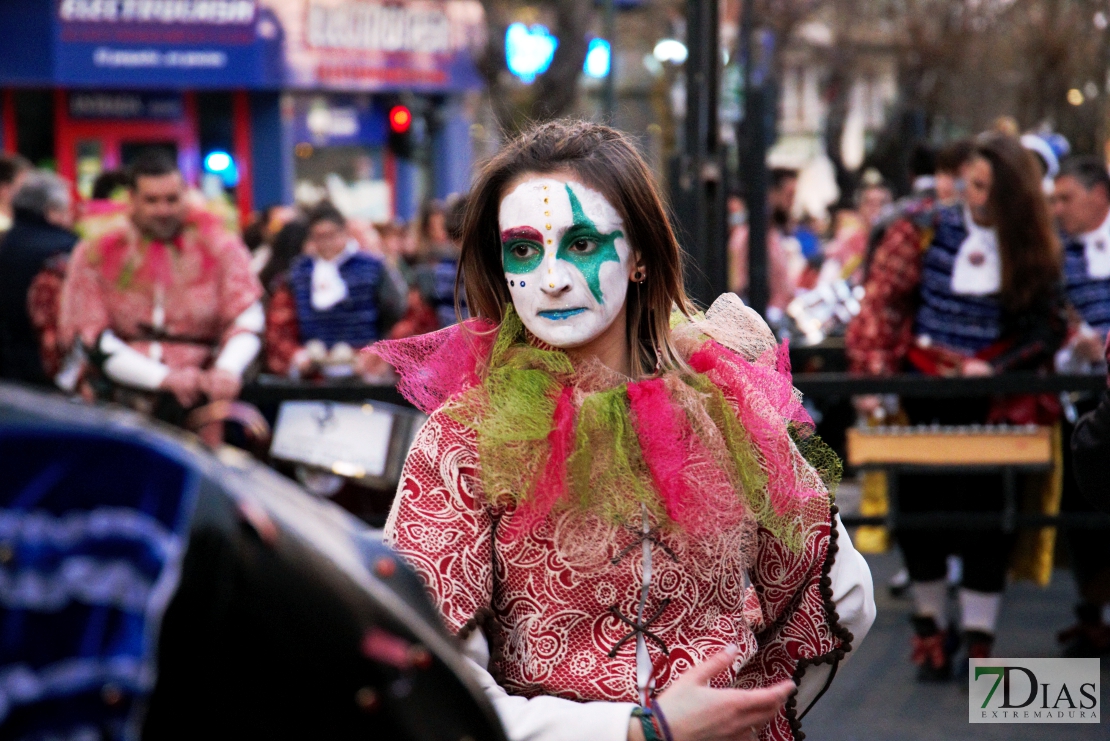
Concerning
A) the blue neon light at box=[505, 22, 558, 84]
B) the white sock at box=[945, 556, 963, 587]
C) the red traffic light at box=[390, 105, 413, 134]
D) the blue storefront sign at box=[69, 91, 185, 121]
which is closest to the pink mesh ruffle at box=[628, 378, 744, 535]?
the white sock at box=[945, 556, 963, 587]

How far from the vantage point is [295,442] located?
5.54m

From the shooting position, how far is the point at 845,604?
2.23 m

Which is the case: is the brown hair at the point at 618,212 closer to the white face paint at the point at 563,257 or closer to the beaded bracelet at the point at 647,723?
the white face paint at the point at 563,257

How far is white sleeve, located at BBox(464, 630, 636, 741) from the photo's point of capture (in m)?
1.87

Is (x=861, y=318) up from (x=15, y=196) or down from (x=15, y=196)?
down

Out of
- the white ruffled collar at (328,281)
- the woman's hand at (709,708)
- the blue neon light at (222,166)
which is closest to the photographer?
the woman's hand at (709,708)

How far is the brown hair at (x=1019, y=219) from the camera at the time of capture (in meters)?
5.40

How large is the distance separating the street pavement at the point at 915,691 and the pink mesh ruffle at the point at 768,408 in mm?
1918

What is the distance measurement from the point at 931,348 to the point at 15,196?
471cm

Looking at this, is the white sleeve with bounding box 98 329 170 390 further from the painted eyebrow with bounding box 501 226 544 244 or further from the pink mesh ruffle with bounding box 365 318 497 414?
the painted eyebrow with bounding box 501 226 544 244

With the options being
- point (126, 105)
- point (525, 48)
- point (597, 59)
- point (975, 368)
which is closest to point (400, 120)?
point (597, 59)

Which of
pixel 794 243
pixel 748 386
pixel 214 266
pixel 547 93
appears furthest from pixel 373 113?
pixel 748 386

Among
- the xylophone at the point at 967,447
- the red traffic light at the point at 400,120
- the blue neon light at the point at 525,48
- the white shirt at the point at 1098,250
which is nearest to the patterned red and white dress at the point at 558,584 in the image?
the xylophone at the point at 967,447

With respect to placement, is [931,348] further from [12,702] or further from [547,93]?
[547,93]
